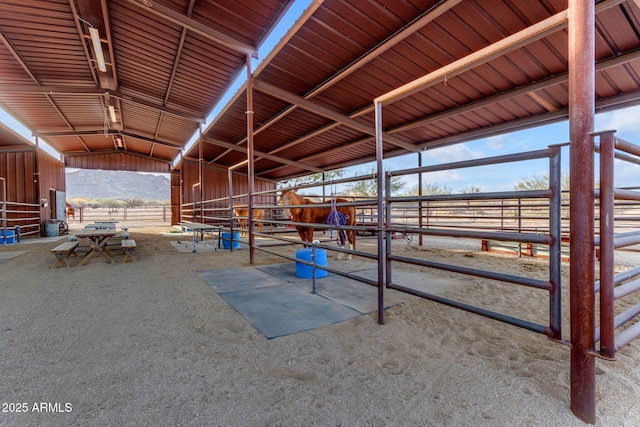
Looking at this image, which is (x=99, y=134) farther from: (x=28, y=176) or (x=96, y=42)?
(x=96, y=42)

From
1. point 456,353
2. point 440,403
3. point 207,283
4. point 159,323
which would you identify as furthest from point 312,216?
point 440,403

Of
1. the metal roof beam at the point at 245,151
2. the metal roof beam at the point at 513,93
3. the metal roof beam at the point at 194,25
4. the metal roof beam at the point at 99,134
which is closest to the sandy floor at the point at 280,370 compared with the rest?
the metal roof beam at the point at 513,93

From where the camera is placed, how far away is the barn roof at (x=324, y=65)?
368 centimetres

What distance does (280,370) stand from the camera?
67.6 inches

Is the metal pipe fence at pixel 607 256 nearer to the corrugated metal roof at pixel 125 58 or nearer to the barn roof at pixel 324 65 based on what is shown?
the barn roof at pixel 324 65

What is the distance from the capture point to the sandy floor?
4.38 ft

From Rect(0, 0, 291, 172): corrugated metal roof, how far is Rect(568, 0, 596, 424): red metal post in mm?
4564

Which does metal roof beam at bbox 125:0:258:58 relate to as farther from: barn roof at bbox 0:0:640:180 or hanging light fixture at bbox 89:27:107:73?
hanging light fixture at bbox 89:27:107:73

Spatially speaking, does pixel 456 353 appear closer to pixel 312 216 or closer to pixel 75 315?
pixel 75 315

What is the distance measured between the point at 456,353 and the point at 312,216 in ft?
14.6

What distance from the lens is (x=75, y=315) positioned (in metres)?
2.59

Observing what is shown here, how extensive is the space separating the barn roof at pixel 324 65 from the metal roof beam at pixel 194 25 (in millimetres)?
26

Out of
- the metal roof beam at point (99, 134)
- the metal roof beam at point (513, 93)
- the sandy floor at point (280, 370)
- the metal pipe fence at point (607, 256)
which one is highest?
the metal roof beam at point (99, 134)

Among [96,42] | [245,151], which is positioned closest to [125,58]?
[96,42]
